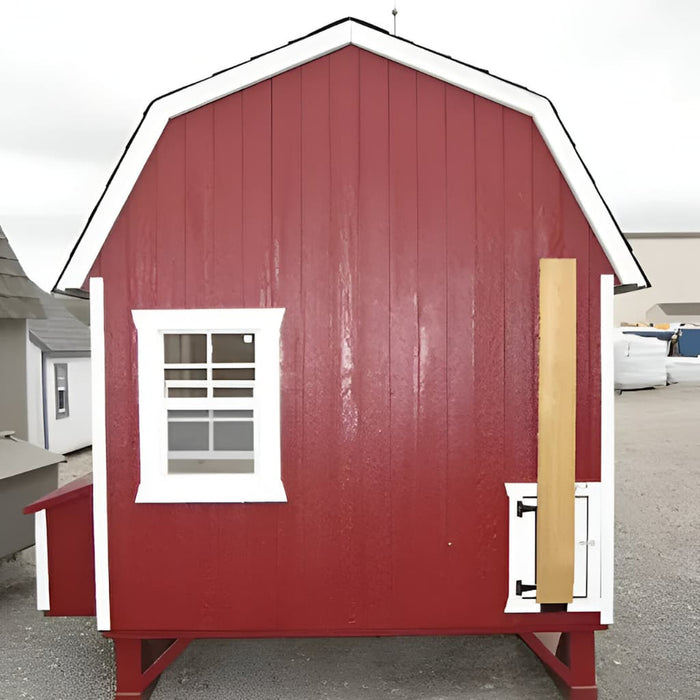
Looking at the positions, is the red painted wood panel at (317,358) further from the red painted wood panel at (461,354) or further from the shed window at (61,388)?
the shed window at (61,388)

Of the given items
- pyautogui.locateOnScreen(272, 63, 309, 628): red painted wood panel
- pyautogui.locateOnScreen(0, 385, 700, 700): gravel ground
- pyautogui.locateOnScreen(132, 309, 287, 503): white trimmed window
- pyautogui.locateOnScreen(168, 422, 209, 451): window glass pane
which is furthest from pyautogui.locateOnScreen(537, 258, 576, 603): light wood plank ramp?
pyautogui.locateOnScreen(168, 422, 209, 451): window glass pane

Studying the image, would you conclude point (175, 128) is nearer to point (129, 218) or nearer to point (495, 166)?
point (129, 218)

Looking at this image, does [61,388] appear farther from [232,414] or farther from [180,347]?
[232,414]

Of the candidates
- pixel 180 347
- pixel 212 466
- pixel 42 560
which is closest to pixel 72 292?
pixel 42 560

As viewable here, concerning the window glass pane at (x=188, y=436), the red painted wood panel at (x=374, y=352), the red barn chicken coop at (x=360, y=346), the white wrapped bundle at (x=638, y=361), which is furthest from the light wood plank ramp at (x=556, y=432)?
the white wrapped bundle at (x=638, y=361)

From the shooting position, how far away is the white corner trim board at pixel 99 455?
4094 mm

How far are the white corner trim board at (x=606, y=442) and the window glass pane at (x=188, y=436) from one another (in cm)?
485

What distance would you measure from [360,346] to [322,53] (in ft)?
A: 5.69

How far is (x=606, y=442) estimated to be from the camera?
4.12m

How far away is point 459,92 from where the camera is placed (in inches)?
160

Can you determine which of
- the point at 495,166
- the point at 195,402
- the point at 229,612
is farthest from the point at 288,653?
the point at 495,166

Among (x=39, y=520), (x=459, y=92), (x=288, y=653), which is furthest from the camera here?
(x=288, y=653)

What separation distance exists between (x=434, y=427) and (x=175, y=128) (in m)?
2.36

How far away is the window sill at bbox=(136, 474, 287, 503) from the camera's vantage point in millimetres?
4141
